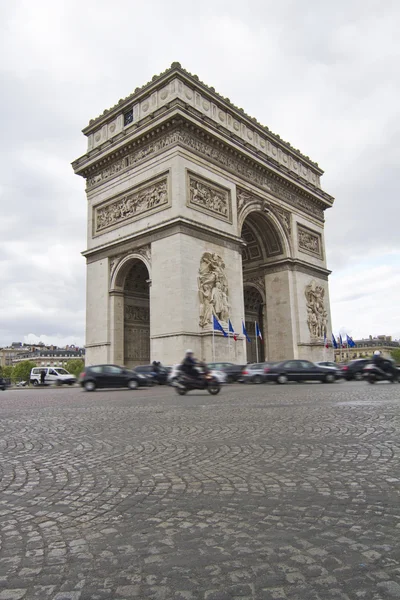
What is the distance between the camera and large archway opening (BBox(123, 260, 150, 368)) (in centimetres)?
2766

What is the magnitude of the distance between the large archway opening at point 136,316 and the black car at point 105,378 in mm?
8246

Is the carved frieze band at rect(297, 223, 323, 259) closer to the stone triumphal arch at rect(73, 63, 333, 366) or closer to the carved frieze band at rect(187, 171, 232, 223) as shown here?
the stone triumphal arch at rect(73, 63, 333, 366)

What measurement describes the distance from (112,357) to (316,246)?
1885cm

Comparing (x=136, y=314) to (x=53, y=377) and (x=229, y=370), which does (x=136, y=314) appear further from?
(x=229, y=370)

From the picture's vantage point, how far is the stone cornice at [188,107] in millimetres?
25234

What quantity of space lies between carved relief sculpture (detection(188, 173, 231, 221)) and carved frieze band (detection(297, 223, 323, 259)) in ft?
29.2

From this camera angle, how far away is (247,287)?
35.0m

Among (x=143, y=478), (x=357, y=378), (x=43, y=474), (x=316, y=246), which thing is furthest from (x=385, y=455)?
(x=316, y=246)

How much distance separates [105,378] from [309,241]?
2209 cm

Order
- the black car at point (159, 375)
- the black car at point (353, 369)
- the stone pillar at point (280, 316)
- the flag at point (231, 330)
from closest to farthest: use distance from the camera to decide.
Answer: the black car at point (159, 375) < the black car at point (353, 369) < the flag at point (231, 330) < the stone pillar at point (280, 316)

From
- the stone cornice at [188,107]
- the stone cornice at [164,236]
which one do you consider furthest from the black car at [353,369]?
the stone cornice at [188,107]

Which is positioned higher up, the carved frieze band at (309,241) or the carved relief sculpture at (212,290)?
the carved frieze band at (309,241)

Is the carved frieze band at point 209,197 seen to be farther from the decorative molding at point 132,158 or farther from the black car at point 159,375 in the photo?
the black car at point 159,375

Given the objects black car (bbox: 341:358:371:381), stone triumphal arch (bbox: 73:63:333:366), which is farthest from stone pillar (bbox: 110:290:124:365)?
black car (bbox: 341:358:371:381)
